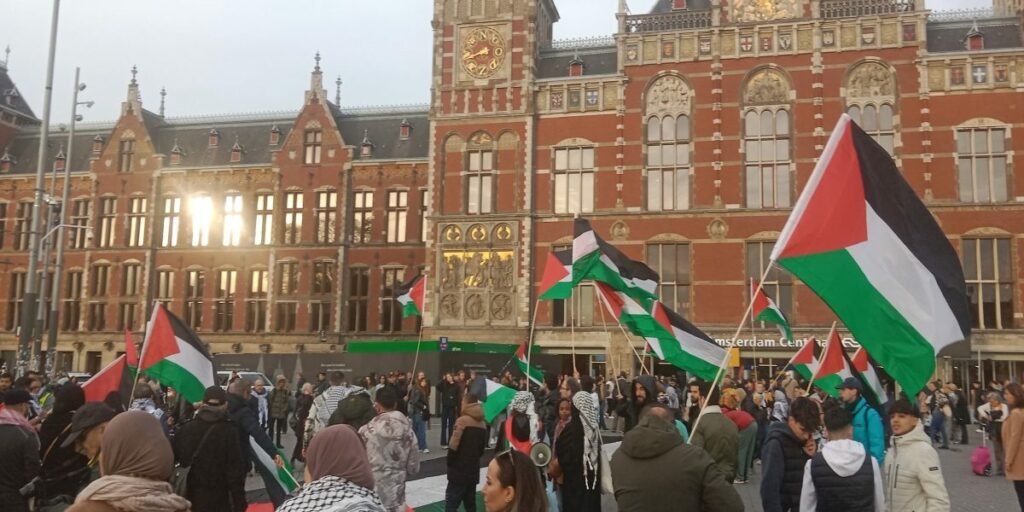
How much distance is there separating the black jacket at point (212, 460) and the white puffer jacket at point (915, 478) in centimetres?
506

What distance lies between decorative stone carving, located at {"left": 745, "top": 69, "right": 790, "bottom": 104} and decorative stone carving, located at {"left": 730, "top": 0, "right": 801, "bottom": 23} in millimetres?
2104

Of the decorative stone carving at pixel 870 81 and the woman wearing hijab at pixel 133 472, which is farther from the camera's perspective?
the decorative stone carving at pixel 870 81

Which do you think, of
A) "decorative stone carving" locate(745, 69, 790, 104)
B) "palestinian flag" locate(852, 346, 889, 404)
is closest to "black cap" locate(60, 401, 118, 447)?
"palestinian flag" locate(852, 346, 889, 404)

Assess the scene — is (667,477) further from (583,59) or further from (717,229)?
(583,59)

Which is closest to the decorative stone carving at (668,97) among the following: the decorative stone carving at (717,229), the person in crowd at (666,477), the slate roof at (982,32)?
the decorative stone carving at (717,229)

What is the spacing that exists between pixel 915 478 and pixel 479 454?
469cm

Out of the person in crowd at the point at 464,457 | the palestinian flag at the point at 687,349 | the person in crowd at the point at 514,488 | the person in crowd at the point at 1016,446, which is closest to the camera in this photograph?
the person in crowd at the point at 514,488

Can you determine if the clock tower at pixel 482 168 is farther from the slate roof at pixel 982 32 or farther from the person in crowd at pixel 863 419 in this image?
the person in crowd at pixel 863 419

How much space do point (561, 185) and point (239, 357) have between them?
14.2 metres

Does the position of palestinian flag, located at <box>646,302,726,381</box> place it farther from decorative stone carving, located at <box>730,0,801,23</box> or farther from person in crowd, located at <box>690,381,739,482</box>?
decorative stone carving, located at <box>730,0,801,23</box>

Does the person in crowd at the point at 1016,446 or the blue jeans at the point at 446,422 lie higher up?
the person in crowd at the point at 1016,446

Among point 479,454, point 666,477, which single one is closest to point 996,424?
point 479,454

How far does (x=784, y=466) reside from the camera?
641 centimetres

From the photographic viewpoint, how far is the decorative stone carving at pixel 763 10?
32219 millimetres
